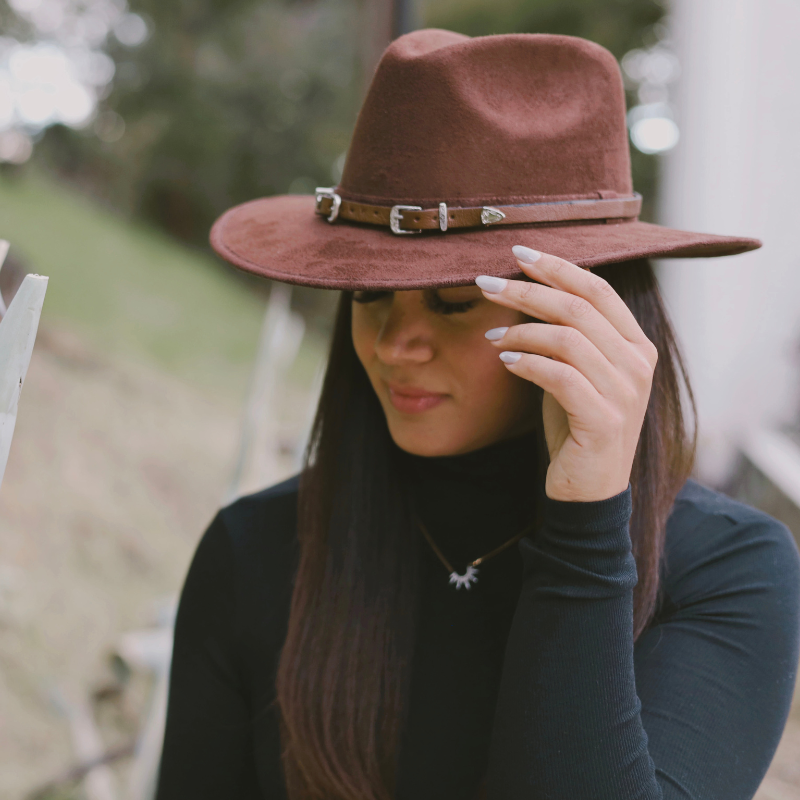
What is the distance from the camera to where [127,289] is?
5.41m

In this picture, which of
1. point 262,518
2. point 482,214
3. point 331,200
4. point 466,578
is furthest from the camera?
point 262,518

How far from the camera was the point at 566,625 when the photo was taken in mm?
707

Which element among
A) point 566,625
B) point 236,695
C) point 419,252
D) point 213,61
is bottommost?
point 236,695

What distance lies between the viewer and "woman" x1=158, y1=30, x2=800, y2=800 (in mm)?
698

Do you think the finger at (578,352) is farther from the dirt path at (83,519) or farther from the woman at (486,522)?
the dirt path at (83,519)

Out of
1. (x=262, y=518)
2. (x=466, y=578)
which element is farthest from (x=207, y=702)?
(x=466, y=578)

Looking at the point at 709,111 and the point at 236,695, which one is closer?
the point at 236,695

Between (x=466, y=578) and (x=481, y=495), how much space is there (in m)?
0.12

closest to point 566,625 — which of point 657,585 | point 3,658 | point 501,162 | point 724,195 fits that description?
point 657,585

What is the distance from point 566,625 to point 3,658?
2653 mm

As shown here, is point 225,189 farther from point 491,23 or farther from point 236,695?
point 236,695

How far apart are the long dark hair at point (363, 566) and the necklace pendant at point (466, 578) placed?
0.20 ft

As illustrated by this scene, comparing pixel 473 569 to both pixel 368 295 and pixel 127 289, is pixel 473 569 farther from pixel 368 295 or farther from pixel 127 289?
pixel 127 289

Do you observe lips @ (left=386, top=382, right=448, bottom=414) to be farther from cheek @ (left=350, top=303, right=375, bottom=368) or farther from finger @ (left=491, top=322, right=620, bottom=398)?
finger @ (left=491, top=322, right=620, bottom=398)
